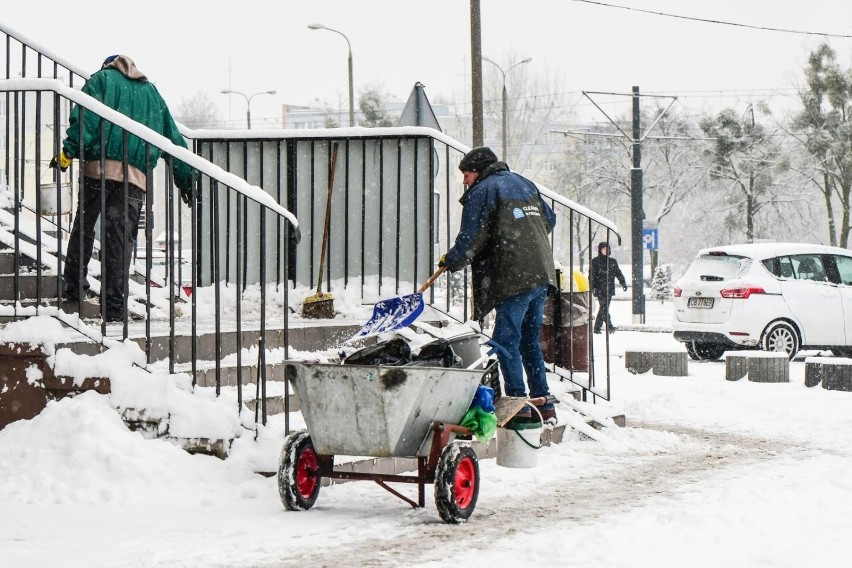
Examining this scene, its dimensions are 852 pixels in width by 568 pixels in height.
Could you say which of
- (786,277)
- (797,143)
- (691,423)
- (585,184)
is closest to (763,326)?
(786,277)

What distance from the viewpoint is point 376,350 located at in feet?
18.8

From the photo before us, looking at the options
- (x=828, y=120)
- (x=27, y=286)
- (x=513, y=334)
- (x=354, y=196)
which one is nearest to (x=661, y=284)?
(x=828, y=120)

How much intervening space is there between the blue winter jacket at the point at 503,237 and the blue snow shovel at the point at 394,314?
100 cm

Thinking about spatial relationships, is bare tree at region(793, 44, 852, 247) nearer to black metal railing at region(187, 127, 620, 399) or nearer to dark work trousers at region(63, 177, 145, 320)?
black metal railing at region(187, 127, 620, 399)

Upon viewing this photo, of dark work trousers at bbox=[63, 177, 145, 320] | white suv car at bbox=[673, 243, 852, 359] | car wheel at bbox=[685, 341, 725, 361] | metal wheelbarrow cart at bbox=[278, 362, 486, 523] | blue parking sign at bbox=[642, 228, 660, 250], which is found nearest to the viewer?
metal wheelbarrow cart at bbox=[278, 362, 486, 523]

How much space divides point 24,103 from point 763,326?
10.7m

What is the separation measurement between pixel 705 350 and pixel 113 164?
10.9m

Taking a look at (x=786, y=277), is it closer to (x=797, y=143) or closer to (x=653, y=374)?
(x=653, y=374)

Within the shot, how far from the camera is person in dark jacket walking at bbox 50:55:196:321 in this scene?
7.22 m

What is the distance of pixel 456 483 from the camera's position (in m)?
5.59

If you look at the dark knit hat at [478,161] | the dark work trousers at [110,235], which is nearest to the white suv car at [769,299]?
the dark knit hat at [478,161]

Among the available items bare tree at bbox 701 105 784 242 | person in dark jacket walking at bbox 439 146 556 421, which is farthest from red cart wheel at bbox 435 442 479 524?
bare tree at bbox 701 105 784 242

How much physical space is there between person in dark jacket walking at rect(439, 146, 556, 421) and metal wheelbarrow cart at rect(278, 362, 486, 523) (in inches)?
60.0

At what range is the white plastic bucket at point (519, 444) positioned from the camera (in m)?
6.78
